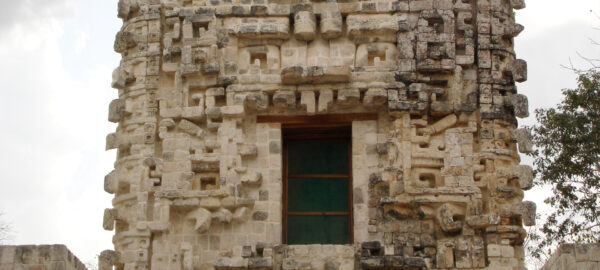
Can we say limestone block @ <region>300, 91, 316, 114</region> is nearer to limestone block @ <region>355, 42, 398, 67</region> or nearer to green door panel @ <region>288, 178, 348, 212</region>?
limestone block @ <region>355, 42, 398, 67</region>

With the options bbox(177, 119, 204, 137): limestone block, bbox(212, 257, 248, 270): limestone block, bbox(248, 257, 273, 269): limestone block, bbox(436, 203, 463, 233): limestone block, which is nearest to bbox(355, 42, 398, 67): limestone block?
bbox(436, 203, 463, 233): limestone block

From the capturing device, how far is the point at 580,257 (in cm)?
1284

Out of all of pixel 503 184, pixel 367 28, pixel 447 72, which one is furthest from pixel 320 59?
pixel 503 184

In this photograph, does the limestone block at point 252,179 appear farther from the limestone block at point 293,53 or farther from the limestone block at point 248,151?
the limestone block at point 293,53

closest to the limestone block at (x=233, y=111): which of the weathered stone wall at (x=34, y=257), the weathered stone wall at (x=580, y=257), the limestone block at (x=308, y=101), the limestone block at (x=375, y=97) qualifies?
the limestone block at (x=308, y=101)

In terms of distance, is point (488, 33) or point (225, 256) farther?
point (488, 33)

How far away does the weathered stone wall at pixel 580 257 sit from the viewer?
12797mm

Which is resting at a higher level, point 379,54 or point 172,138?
point 379,54

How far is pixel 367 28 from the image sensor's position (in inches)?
606

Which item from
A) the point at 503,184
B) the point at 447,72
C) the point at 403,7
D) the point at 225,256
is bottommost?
the point at 225,256

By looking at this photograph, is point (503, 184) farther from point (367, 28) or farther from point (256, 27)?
point (256, 27)

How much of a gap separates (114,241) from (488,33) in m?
6.03

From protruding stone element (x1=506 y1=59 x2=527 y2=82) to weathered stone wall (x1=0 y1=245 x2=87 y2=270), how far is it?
6.59 meters

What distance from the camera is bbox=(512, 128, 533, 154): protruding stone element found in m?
14.7
